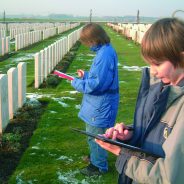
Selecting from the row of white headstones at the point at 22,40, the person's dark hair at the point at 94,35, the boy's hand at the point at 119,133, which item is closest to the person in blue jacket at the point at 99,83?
the person's dark hair at the point at 94,35

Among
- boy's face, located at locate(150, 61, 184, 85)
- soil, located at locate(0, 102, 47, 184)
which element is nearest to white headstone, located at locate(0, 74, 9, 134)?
soil, located at locate(0, 102, 47, 184)

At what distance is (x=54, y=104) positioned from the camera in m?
7.80

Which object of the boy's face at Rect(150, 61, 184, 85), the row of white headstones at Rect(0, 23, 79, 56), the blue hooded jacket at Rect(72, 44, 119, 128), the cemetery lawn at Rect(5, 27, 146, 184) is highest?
the boy's face at Rect(150, 61, 184, 85)

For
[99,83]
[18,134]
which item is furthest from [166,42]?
[18,134]

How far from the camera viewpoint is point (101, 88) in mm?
4000

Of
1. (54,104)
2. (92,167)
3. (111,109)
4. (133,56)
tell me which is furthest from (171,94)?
(133,56)

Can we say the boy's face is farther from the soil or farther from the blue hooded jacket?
the soil

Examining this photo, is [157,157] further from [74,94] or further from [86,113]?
[74,94]

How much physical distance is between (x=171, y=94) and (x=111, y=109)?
233 cm

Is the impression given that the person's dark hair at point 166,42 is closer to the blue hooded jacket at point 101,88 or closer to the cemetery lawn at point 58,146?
the blue hooded jacket at point 101,88

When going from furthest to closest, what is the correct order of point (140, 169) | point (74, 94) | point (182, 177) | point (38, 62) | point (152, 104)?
point (38, 62)
point (74, 94)
point (152, 104)
point (140, 169)
point (182, 177)

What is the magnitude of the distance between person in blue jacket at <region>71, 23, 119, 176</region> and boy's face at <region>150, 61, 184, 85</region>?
7.02 feet

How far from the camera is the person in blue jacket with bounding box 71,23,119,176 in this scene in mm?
3936

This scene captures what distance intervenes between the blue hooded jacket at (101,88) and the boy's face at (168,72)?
2141 millimetres
